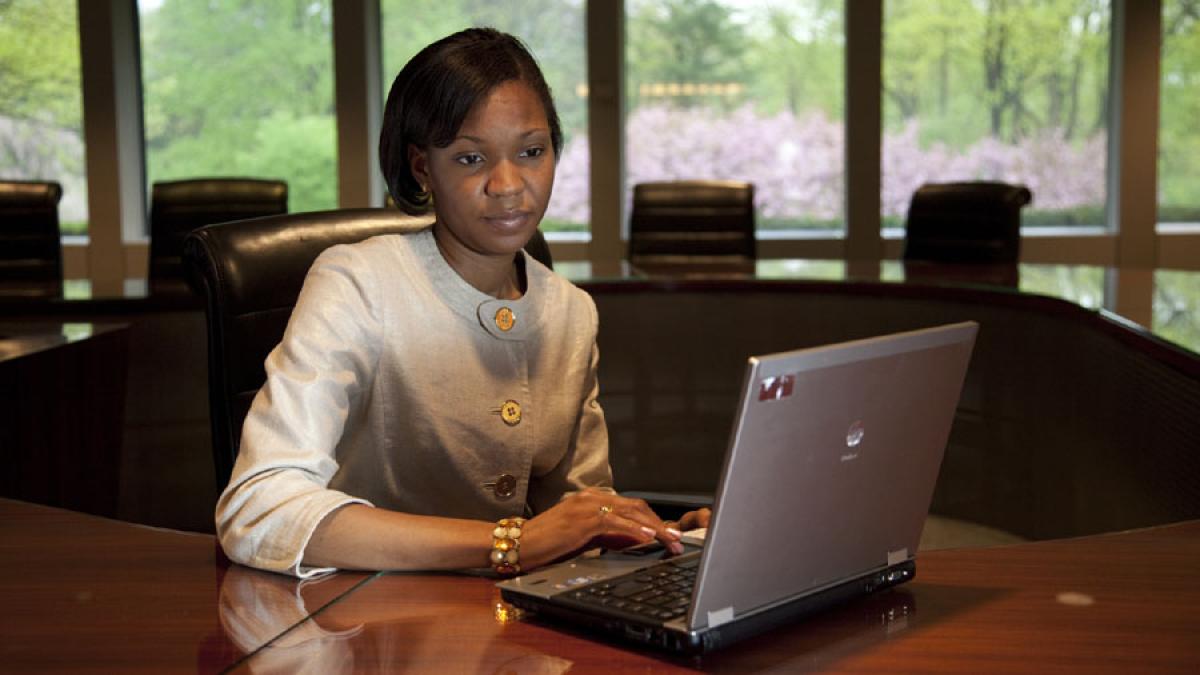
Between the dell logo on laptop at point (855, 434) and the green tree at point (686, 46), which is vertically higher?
the green tree at point (686, 46)

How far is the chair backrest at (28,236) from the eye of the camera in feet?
15.3

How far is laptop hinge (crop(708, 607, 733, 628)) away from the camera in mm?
1043

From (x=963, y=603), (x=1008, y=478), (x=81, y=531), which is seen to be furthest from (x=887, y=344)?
(x=1008, y=478)

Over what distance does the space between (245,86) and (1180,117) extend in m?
5.46

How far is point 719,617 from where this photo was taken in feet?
3.44

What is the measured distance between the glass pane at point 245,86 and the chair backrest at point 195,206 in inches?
125

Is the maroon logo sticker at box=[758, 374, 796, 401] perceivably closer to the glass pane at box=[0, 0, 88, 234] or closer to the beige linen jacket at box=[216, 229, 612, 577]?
the beige linen jacket at box=[216, 229, 612, 577]

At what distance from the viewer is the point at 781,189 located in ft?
26.0

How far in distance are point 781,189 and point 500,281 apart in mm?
6329

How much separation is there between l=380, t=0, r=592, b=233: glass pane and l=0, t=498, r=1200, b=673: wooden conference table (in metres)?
6.64

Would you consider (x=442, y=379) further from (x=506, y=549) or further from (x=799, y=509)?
(x=799, y=509)

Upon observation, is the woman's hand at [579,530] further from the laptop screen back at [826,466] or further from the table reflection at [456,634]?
the laptop screen back at [826,466]

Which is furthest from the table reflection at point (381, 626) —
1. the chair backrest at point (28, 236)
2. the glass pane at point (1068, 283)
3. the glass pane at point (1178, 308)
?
the chair backrest at point (28, 236)

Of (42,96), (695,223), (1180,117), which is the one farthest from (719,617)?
(42,96)
